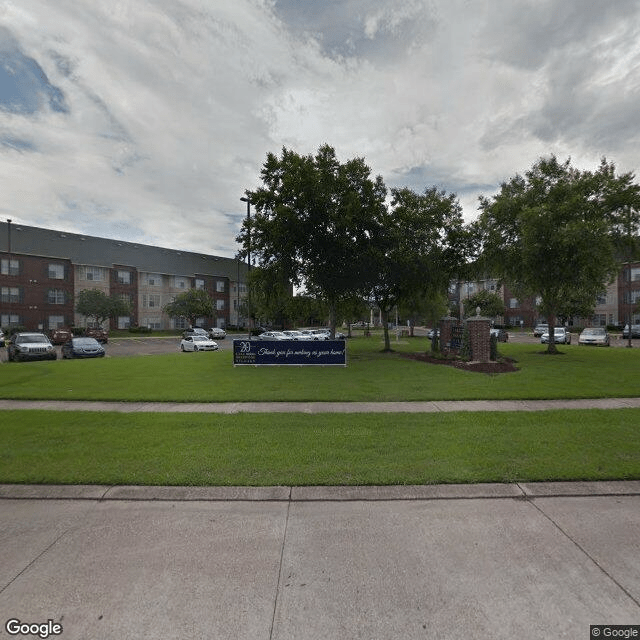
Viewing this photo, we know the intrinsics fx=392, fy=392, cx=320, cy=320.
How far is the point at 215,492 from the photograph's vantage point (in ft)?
16.0

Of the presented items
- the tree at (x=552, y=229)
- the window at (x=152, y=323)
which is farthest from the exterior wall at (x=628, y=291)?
the window at (x=152, y=323)

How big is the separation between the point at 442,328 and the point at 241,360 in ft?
38.0

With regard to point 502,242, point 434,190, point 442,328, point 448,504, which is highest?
point 434,190

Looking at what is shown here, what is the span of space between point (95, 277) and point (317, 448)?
61385 mm

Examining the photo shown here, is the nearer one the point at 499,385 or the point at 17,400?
the point at 17,400

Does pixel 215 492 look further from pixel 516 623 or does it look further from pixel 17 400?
pixel 17 400

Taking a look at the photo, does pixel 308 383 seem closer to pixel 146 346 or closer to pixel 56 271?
pixel 146 346

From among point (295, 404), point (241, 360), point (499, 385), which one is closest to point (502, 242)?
point (499, 385)

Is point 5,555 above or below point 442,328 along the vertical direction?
below

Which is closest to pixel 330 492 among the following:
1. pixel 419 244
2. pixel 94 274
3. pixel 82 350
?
pixel 419 244

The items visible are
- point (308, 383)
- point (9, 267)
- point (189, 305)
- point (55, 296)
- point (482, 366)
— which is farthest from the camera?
point (189, 305)

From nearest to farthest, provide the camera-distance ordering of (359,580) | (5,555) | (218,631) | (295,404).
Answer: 1. (218,631)
2. (359,580)
3. (5,555)
4. (295,404)

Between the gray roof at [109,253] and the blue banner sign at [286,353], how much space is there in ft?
105

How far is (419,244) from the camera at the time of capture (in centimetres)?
2264
